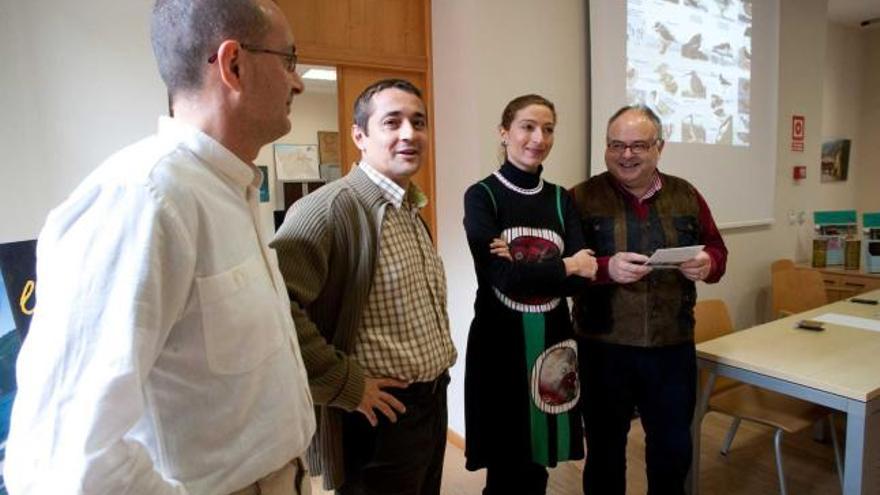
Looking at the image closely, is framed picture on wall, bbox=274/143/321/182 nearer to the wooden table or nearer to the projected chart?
the projected chart

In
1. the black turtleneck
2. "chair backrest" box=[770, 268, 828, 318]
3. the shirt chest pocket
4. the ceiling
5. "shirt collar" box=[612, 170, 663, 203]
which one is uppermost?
the ceiling

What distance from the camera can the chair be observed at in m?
1.96

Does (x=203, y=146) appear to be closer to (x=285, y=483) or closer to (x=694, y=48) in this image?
(x=285, y=483)

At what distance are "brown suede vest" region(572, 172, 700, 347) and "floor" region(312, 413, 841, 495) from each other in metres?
0.93

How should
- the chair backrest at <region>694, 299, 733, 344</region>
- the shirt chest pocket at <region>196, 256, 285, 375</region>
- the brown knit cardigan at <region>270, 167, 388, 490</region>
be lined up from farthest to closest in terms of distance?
1. the chair backrest at <region>694, 299, 733, 344</region>
2. the brown knit cardigan at <region>270, 167, 388, 490</region>
3. the shirt chest pocket at <region>196, 256, 285, 375</region>

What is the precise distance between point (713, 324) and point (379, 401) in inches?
72.5

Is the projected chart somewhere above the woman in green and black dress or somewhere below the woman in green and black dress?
above

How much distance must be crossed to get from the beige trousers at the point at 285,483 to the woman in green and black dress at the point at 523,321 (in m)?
0.88

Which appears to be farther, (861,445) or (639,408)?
(639,408)

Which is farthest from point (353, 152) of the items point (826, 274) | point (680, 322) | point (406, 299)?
point (826, 274)

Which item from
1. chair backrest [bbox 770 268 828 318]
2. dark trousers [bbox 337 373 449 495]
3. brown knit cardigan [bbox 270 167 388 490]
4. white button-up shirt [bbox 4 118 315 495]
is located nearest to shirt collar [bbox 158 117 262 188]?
white button-up shirt [bbox 4 118 315 495]

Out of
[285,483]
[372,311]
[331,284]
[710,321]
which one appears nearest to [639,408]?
[710,321]

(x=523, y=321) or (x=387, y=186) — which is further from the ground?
(x=387, y=186)

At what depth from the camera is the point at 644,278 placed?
1756 millimetres
